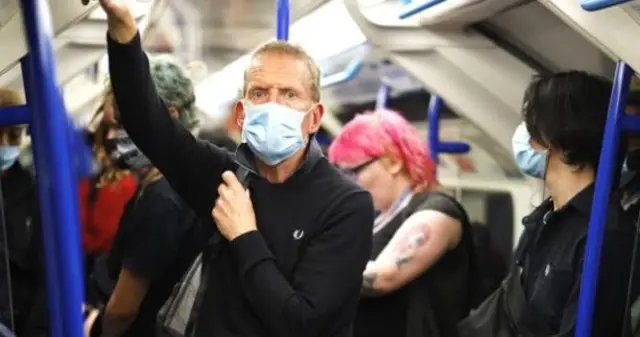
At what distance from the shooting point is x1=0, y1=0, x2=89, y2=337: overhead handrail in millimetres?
1517

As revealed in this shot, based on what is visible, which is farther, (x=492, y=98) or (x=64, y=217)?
(x=492, y=98)

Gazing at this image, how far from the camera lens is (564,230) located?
202 cm

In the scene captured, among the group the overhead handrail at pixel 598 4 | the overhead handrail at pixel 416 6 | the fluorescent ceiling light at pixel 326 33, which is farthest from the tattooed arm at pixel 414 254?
the overhead handrail at pixel 598 4

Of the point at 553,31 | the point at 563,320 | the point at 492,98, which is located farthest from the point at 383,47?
the point at 563,320

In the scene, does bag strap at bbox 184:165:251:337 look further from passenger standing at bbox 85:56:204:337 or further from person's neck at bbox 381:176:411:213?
person's neck at bbox 381:176:411:213

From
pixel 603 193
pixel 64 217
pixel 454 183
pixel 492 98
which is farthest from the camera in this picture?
pixel 454 183

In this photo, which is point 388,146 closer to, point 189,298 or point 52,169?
point 189,298

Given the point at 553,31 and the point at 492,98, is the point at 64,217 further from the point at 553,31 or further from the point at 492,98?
the point at 492,98

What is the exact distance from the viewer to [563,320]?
192cm

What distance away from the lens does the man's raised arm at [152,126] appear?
1.78 meters

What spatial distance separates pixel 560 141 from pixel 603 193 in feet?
0.63

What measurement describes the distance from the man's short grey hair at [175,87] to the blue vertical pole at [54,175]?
0.91 metres

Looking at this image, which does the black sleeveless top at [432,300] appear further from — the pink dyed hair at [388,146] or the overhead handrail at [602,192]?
the overhead handrail at [602,192]

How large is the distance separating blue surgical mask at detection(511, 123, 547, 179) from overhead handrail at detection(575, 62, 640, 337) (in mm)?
324
